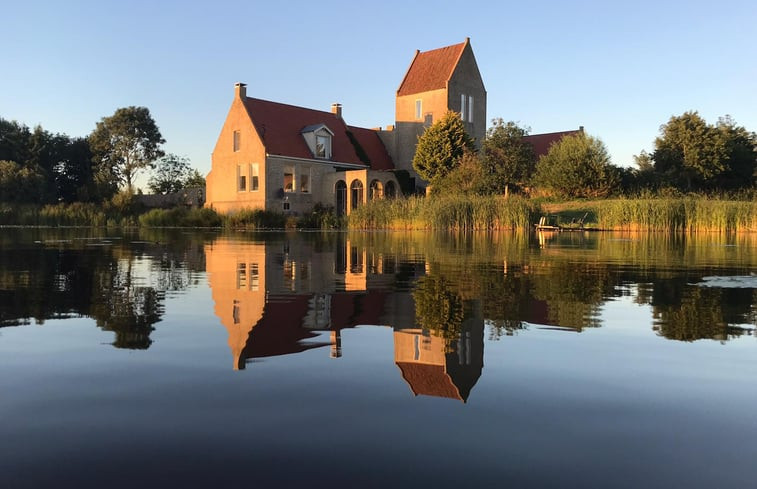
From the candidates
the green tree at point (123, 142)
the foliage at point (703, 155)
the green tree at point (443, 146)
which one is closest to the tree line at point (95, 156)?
the green tree at point (123, 142)

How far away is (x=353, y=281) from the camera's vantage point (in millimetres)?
8234

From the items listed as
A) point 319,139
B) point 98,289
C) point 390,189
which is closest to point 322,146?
point 319,139

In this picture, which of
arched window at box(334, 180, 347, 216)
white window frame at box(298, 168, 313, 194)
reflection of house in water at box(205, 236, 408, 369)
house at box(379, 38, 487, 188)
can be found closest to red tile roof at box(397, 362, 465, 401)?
reflection of house in water at box(205, 236, 408, 369)

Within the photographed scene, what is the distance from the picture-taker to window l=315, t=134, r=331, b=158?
46406 mm

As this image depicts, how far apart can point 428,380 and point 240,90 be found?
143 feet

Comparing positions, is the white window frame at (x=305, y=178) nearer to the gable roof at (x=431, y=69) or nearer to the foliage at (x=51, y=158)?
the gable roof at (x=431, y=69)

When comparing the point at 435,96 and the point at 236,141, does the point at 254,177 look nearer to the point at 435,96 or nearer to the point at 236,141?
the point at 236,141

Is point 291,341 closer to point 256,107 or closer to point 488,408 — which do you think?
point 488,408

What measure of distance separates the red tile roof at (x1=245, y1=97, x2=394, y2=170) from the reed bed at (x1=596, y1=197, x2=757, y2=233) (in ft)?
77.2

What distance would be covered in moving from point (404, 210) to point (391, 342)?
28078 millimetres

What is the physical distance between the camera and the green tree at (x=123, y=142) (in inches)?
2736

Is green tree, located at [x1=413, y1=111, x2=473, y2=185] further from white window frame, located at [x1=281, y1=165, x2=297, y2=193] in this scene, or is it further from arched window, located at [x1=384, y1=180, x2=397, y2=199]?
white window frame, located at [x1=281, y1=165, x2=297, y2=193]

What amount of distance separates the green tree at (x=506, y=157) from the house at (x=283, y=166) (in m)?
7.14

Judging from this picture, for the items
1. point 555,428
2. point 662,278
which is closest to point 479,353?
point 555,428
